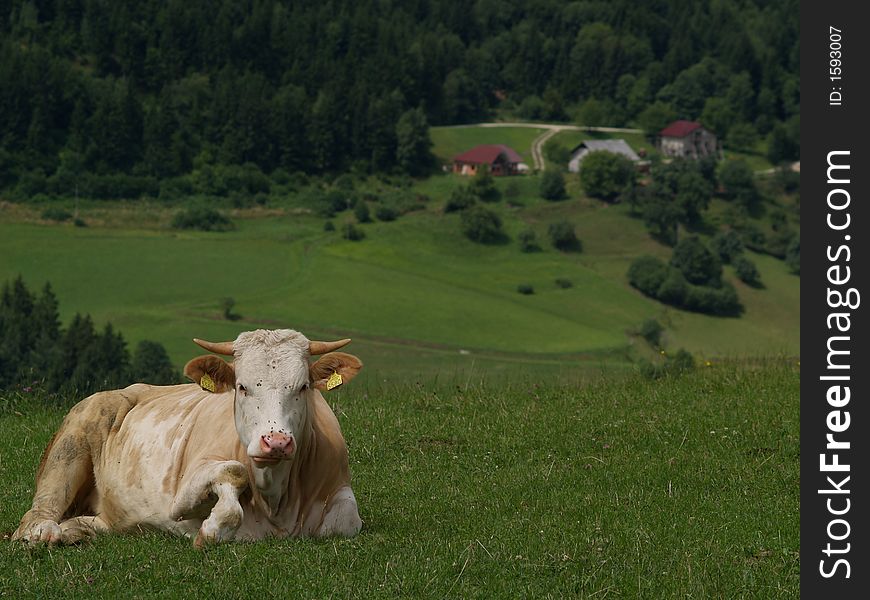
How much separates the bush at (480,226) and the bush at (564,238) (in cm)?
775

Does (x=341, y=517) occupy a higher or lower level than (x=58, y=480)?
lower

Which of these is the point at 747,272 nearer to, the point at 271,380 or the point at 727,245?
the point at 727,245

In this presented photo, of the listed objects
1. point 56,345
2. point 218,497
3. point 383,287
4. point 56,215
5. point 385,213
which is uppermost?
point 218,497

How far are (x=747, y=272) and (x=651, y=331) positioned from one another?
3347cm

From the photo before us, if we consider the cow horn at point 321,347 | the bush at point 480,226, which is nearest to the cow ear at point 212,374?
the cow horn at point 321,347

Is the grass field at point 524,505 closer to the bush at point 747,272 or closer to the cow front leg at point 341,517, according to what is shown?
the cow front leg at point 341,517

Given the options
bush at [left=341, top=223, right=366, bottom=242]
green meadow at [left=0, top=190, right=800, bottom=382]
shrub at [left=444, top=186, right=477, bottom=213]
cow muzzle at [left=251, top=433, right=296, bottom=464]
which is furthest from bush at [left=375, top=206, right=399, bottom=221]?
cow muzzle at [left=251, top=433, right=296, bottom=464]

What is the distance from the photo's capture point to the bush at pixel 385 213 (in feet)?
601

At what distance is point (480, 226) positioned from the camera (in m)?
178

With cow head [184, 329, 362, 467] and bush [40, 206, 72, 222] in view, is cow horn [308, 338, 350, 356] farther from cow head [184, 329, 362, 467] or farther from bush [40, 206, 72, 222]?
bush [40, 206, 72, 222]

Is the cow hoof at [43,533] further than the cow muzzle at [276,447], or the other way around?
the cow hoof at [43,533]

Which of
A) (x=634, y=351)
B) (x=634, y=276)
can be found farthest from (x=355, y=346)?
(x=634, y=276)

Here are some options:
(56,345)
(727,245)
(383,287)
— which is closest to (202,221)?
(383,287)

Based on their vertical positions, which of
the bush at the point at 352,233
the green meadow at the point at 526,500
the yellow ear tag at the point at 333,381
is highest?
the yellow ear tag at the point at 333,381
